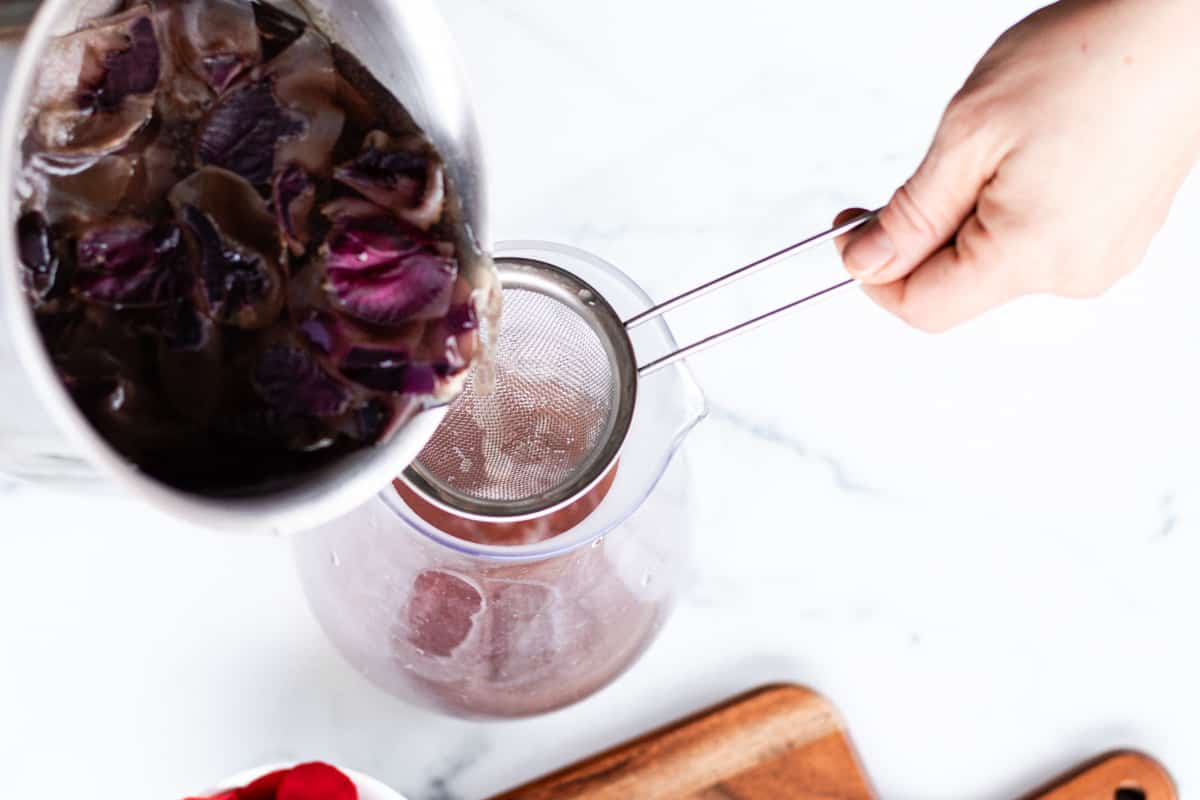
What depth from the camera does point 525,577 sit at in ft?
2.69

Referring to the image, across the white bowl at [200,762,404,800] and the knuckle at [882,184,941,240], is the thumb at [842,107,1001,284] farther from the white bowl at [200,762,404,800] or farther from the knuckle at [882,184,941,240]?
the white bowl at [200,762,404,800]

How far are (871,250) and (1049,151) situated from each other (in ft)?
0.41

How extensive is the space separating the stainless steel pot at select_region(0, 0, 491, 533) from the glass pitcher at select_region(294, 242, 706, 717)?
18 centimetres

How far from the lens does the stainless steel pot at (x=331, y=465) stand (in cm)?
→ 44

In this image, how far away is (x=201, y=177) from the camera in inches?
23.4

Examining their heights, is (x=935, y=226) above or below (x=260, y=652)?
above

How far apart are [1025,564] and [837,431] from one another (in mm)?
209

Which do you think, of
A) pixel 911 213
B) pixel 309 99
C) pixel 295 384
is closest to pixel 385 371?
pixel 295 384

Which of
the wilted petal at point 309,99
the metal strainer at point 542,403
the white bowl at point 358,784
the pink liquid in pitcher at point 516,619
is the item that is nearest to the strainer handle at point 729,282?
the metal strainer at point 542,403

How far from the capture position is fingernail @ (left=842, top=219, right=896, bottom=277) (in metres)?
0.79

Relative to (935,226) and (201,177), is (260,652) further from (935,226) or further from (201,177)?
(935,226)

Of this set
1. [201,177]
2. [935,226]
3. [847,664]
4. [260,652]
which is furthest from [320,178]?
[847,664]

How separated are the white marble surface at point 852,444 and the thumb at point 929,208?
10.7 inches

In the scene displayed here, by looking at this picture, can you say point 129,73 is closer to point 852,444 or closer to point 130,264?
point 130,264
